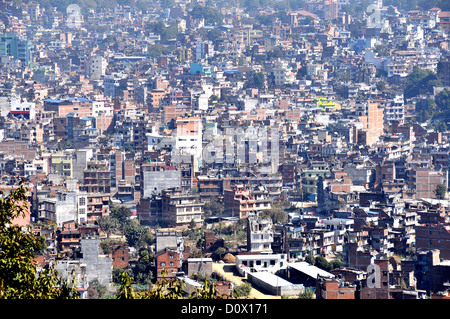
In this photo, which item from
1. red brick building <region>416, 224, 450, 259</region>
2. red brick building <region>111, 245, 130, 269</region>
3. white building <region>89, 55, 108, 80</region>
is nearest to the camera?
red brick building <region>111, 245, 130, 269</region>

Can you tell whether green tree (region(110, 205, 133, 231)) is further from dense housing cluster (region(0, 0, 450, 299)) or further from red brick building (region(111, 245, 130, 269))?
red brick building (region(111, 245, 130, 269))

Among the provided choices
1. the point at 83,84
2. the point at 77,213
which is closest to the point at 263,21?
the point at 83,84

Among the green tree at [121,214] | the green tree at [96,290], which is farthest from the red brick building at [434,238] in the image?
the green tree at [121,214]

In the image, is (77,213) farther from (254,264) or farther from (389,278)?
(389,278)

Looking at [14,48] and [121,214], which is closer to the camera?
[121,214]

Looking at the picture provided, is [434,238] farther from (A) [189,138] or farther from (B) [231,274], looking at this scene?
(A) [189,138]

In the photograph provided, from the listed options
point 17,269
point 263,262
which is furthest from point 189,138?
point 17,269

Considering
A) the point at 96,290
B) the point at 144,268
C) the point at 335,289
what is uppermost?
the point at 335,289

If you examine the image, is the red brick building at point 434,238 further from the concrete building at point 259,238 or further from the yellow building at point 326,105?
the yellow building at point 326,105

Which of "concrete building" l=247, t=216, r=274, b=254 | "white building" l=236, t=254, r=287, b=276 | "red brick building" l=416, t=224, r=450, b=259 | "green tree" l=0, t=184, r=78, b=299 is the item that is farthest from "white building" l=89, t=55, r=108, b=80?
"green tree" l=0, t=184, r=78, b=299

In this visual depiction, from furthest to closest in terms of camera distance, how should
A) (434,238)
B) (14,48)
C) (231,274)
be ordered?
(14,48) → (434,238) → (231,274)

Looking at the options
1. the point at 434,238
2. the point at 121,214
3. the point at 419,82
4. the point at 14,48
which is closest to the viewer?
the point at 434,238

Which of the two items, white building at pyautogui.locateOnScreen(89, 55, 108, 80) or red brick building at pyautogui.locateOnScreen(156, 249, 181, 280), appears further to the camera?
white building at pyautogui.locateOnScreen(89, 55, 108, 80)
